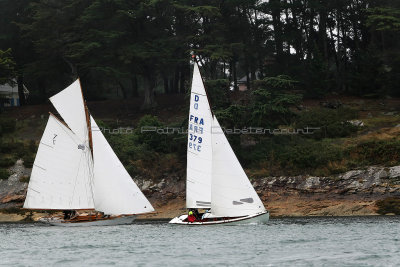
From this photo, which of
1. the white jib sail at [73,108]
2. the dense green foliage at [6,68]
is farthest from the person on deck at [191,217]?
the dense green foliage at [6,68]

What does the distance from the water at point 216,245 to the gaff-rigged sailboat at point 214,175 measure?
1114mm

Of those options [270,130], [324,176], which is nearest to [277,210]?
[324,176]

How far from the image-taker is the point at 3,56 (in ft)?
304

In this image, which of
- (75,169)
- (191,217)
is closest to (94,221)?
(75,169)

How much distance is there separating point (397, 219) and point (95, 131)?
22.2 m

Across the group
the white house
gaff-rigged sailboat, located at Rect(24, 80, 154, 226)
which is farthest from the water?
the white house

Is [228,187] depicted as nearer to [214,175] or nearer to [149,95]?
[214,175]

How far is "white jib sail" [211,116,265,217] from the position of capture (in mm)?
49094

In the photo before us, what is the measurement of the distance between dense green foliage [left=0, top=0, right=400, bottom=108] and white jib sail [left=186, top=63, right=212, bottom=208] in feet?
112

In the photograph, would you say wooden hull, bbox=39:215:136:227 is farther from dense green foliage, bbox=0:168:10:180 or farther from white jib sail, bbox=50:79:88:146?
dense green foliage, bbox=0:168:10:180

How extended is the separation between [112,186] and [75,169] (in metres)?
3.77

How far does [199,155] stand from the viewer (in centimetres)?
4988

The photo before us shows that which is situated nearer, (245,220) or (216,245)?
(216,245)

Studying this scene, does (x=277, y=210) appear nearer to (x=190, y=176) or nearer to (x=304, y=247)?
(x=190, y=176)
